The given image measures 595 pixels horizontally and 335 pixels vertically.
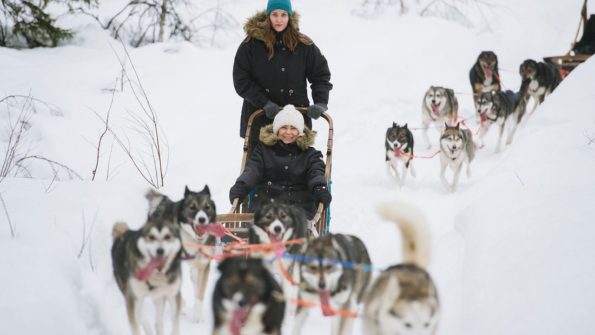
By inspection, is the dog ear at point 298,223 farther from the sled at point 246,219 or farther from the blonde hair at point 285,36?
the blonde hair at point 285,36

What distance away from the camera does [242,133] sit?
13.5ft

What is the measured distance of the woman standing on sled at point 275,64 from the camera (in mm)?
3643

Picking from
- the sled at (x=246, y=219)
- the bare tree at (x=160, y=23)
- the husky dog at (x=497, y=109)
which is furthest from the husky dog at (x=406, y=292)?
the bare tree at (x=160, y=23)

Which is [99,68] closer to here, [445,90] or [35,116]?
[35,116]

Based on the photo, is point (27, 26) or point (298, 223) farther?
point (27, 26)

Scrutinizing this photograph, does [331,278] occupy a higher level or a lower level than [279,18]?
lower

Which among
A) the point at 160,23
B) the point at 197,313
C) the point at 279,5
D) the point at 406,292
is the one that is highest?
the point at 160,23

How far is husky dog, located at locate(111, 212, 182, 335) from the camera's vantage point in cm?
156

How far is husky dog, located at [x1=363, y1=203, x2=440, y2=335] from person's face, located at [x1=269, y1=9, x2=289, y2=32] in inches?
86.2

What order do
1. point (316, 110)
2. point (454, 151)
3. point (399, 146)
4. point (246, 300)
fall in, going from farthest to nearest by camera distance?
point (399, 146), point (454, 151), point (316, 110), point (246, 300)

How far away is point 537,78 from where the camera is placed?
7109 millimetres

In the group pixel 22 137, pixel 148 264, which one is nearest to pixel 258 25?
pixel 148 264

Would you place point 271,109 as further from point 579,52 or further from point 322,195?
point 579,52

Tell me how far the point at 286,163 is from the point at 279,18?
3.58 ft
